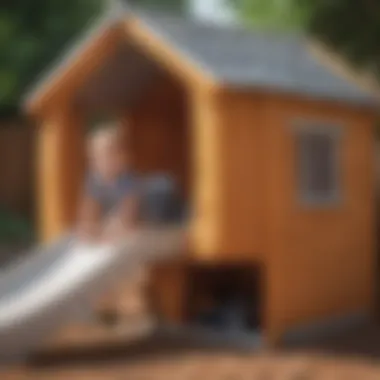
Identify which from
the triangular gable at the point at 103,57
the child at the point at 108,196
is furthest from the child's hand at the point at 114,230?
the triangular gable at the point at 103,57

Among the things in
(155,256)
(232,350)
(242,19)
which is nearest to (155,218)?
(155,256)

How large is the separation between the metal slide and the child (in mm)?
192

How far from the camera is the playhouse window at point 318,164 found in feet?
32.6

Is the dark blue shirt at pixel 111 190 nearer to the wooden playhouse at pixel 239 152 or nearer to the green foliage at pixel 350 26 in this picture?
the wooden playhouse at pixel 239 152

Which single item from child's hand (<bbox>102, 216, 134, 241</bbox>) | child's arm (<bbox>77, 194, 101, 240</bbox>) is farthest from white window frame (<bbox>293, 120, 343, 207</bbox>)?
child's arm (<bbox>77, 194, 101, 240</bbox>)

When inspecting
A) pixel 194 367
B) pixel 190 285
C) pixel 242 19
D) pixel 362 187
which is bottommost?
pixel 194 367

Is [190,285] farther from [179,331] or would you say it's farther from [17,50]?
[17,50]

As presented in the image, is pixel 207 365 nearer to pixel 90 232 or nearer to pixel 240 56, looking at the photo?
pixel 90 232

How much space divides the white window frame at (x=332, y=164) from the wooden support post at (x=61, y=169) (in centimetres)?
259

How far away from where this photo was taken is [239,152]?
9180mm

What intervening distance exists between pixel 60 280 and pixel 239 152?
210 cm

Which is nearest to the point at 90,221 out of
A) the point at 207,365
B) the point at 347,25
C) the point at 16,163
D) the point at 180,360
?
the point at 180,360

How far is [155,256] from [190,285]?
175 centimetres

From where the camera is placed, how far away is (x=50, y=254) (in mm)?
9867
